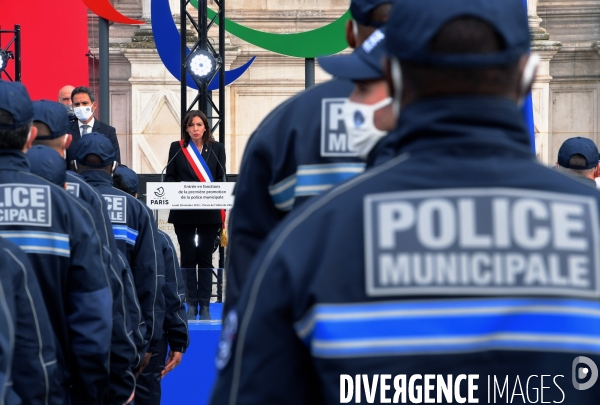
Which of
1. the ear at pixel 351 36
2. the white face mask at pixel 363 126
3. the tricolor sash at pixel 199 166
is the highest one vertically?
the ear at pixel 351 36

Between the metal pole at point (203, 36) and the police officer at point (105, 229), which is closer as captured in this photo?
the police officer at point (105, 229)

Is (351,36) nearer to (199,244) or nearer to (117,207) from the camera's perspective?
(117,207)

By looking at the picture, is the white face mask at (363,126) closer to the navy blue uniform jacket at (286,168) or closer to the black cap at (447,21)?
the navy blue uniform jacket at (286,168)

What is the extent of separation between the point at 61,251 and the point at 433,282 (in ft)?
9.43

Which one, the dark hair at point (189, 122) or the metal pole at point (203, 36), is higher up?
the metal pole at point (203, 36)

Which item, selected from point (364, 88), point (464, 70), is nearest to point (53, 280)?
point (364, 88)

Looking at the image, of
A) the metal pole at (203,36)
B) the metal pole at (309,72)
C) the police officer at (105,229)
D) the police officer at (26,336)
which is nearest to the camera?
the police officer at (26,336)

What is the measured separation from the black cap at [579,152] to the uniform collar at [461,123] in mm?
5480

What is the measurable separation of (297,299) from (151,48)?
16782 millimetres

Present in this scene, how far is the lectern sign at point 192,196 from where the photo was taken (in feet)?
38.0

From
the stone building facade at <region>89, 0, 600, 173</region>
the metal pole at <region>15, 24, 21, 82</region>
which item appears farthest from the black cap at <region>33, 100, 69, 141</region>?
the stone building facade at <region>89, 0, 600, 173</region>

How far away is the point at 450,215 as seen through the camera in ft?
5.78

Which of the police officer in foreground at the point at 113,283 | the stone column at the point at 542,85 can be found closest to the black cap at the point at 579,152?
the police officer in foreground at the point at 113,283

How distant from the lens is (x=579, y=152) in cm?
719
